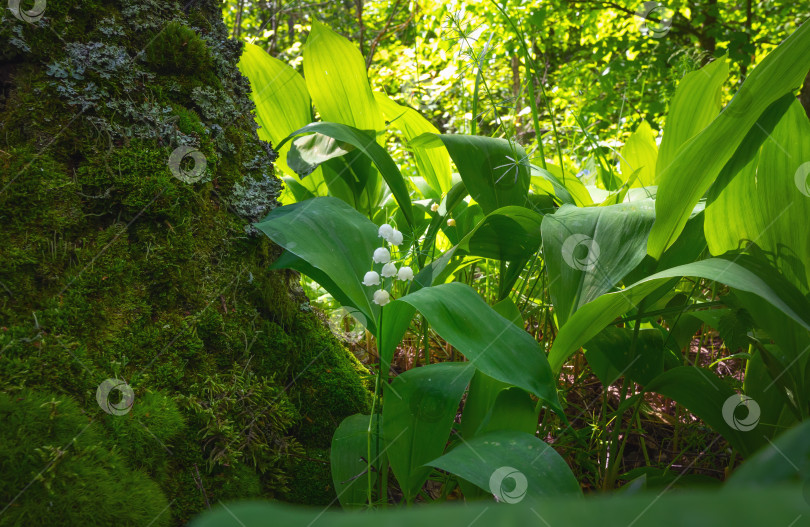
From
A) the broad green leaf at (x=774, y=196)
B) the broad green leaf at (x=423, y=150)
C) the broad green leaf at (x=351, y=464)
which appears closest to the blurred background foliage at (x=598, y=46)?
the broad green leaf at (x=423, y=150)

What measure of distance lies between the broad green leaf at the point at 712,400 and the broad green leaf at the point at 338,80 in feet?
3.87

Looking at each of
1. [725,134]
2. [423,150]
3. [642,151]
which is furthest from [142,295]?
[642,151]

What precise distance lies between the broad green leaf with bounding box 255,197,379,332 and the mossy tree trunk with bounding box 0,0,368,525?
0.20 meters

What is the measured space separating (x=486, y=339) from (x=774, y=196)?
0.80 metres

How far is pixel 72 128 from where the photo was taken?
3.92ft

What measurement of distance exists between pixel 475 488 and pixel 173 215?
2.95ft

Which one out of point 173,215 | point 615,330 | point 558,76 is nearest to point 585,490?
point 615,330

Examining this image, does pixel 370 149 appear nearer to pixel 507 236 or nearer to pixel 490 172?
pixel 490 172

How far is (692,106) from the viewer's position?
1504mm

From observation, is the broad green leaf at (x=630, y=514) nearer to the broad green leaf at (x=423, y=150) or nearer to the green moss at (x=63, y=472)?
the green moss at (x=63, y=472)

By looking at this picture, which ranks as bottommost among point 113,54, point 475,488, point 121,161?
point 475,488

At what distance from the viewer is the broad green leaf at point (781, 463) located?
272mm

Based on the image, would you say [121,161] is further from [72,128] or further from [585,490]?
[585,490]

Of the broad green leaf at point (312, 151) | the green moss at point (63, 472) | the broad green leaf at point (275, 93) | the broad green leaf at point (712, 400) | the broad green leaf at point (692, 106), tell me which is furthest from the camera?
the broad green leaf at point (275, 93)
